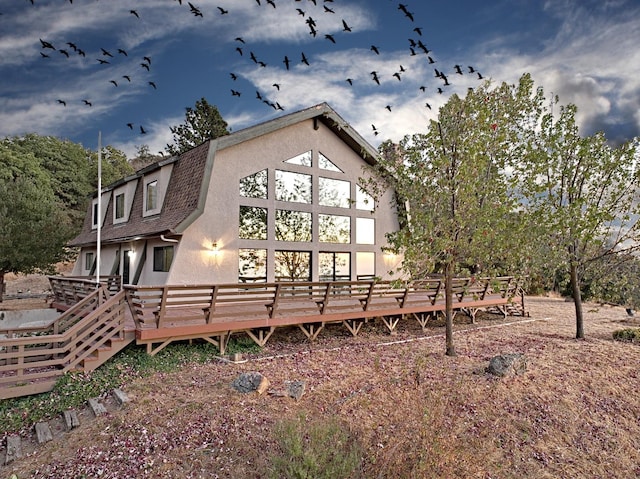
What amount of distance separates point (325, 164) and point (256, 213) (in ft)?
11.9

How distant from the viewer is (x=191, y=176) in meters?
12.0

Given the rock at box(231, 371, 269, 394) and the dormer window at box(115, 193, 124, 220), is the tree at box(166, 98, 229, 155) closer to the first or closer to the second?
the dormer window at box(115, 193, 124, 220)

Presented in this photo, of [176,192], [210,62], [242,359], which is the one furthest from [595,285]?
[210,62]

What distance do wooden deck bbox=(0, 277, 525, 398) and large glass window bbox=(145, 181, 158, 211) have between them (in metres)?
3.55

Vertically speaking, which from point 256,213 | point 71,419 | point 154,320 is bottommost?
point 71,419

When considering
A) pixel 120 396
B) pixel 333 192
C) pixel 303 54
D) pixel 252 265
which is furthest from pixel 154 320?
pixel 333 192

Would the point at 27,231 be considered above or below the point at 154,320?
above

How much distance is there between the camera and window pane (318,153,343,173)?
48.1ft

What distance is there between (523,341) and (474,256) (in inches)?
166

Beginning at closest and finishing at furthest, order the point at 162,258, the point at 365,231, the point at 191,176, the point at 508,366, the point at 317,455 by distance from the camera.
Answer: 1. the point at 317,455
2. the point at 508,366
3. the point at 191,176
4. the point at 162,258
5. the point at 365,231

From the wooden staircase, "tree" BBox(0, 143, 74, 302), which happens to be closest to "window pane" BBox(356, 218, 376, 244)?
the wooden staircase

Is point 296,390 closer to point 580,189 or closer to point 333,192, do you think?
point 580,189

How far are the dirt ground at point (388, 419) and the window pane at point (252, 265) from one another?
411 cm

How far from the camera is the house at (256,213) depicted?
1182 centimetres
